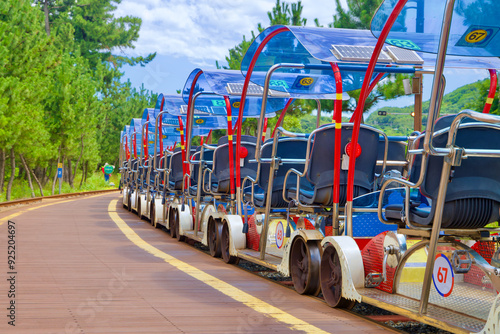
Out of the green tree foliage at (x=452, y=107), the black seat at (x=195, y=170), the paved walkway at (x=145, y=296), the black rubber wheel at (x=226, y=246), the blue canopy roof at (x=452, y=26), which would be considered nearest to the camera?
the blue canopy roof at (x=452, y=26)

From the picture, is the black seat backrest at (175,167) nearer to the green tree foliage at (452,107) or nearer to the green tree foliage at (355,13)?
the green tree foliage at (452,107)

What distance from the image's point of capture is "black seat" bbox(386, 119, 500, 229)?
14.8ft

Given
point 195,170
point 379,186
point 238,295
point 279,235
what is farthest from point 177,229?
point 238,295

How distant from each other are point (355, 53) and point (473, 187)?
2.82 m

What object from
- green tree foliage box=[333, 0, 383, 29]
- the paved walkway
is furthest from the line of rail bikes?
green tree foliage box=[333, 0, 383, 29]

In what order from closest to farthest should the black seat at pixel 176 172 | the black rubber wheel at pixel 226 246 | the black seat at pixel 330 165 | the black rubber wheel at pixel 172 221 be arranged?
the black seat at pixel 330 165
the black rubber wheel at pixel 226 246
the black rubber wheel at pixel 172 221
the black seat at pixel 176 172

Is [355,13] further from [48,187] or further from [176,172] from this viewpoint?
[48,187]

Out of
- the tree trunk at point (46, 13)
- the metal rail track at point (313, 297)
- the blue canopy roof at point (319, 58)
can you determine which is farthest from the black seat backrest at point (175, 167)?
the tree trunk at point (46, 13)

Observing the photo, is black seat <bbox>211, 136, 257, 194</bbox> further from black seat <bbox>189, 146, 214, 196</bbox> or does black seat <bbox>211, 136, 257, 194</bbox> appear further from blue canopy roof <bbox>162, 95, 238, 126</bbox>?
blue canopy roof <bbox>162, 95, 238, 126</bbox>

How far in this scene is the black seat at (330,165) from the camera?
21.5 ft

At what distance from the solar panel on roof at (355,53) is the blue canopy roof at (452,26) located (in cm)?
106

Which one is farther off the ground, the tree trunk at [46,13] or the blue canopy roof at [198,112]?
the tree trunk at [46,13]

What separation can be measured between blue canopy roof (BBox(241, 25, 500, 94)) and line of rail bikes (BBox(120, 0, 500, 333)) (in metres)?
0.02

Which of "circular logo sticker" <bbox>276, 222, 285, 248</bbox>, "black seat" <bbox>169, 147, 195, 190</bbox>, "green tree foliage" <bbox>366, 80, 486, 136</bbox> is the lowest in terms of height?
"circular logo sticker" <bbox>276, 222, 285, 248</bbox>
